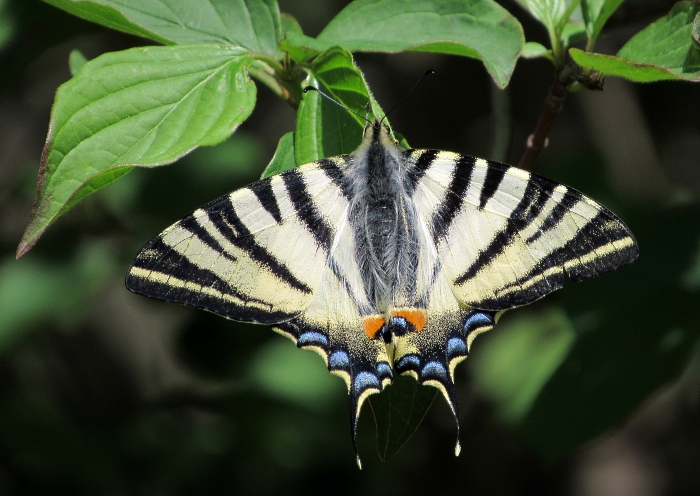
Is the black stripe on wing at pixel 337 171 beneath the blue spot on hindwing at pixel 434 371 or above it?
above

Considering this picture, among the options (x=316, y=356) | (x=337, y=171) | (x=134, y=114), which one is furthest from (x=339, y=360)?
(x=316, y=356)

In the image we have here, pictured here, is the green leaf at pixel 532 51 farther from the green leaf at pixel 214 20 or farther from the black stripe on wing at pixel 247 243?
the black stripe on wing at pixel 247 243

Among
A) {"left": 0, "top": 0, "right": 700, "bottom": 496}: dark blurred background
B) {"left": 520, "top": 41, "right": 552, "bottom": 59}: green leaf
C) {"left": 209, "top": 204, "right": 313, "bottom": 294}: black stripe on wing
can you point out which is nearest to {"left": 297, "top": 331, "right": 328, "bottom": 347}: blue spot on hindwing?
{"left": 209, "top": 204, "right": 313, "bottom": 294}: black stripe on wing

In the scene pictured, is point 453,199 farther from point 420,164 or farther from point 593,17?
point 593,17

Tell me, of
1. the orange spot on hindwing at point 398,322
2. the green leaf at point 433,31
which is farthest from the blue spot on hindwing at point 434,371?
the green leaf at point 433,31

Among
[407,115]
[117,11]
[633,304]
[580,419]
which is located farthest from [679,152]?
[117,11]

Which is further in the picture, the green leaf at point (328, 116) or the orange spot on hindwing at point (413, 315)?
the orange spot on hindwing at point (413, 315)

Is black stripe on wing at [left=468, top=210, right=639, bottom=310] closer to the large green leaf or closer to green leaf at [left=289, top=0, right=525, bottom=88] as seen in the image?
the large green leaf
